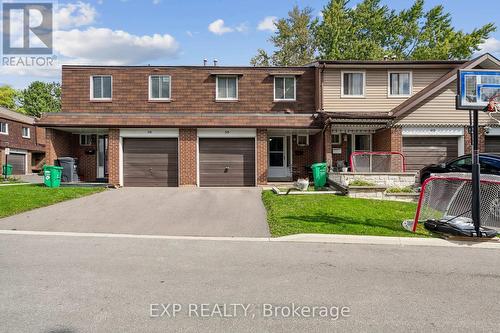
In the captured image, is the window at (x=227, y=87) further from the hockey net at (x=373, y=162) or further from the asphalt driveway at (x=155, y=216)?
the hockey net at (x=373, y=162)

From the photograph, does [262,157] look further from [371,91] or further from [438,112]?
[438,112]

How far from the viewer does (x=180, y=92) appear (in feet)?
63.1

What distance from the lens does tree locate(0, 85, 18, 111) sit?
63656mm

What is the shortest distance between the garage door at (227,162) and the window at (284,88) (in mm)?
3543

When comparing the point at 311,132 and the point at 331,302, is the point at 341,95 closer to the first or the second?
the point at 311,132

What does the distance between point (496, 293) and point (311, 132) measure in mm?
15271

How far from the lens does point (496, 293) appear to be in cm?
467

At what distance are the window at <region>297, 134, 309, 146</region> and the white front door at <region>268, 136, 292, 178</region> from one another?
0.76m

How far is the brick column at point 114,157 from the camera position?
17.2 m

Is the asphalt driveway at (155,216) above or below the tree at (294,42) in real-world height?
below

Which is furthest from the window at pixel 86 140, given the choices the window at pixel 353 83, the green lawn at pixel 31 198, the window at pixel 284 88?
the window at pixel 353 83

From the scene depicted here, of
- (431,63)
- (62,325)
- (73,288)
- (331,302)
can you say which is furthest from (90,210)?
(431,63)

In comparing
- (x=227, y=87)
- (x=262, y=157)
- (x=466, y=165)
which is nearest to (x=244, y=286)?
(x=466, y=165)

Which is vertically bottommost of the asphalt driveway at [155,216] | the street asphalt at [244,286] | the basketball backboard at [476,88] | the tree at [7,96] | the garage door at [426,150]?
the street asphalt at [244,286]
